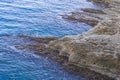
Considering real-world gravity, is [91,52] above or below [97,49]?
below

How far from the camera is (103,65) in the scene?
16969 millimetres

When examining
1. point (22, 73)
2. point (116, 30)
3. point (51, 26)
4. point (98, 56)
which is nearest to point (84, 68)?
point (98, 56)

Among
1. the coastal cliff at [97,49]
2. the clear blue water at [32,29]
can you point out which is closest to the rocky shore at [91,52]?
the coastal cliff at [97,49]

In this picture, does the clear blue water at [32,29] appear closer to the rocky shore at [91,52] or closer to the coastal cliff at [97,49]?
the rocky shore at [91,52]

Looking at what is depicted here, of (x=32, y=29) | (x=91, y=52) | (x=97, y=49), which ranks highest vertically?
(x=97, y=49)

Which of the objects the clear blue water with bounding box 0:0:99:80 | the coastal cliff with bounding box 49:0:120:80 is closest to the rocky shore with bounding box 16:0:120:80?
the coastal cliff with bounding box 49:0:120:80

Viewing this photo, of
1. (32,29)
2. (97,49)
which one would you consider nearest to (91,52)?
(97,49)

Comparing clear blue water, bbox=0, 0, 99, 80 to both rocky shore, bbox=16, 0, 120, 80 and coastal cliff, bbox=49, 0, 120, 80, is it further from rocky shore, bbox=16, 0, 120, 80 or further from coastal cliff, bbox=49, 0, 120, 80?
coastal cliff, bbox=49, 0, 120, 80

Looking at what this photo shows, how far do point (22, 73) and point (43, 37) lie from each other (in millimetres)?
7246

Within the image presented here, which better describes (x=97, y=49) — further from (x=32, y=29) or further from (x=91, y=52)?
(x=32, y=29)

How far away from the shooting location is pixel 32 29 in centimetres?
2645

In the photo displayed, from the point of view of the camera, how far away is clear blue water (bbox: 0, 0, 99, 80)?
16875 mm

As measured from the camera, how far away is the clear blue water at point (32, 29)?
16.9m

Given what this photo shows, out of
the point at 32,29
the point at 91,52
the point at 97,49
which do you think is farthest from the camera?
the point at 32,29
